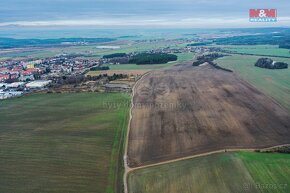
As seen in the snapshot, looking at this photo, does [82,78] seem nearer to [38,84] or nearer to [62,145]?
[38,84]

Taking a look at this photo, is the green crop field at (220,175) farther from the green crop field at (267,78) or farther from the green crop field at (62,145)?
the green crop field at (267,78)

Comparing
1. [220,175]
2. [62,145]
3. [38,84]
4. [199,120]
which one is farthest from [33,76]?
[220,175]

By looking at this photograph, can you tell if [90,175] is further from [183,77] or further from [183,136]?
[183,77]

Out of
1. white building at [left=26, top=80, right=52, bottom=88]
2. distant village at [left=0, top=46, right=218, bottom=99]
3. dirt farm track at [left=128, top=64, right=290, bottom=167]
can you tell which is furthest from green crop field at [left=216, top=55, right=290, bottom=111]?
white building at [left=26, top=80, right=52, bottom=88]

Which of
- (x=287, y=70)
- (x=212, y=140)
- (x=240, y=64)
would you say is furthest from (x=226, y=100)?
(x=240, y=64)

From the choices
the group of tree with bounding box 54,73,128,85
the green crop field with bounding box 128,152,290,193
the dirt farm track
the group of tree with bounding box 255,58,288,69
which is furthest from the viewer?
the group of tree with bounding box 255,58,288,69

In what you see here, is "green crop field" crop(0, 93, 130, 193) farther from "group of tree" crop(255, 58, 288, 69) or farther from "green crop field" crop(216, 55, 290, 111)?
"group of tree" crop(255, 58, 288, 69)

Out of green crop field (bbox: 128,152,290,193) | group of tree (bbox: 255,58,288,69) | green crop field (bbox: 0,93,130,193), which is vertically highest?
group of tree (bbox: 255,58,288,69)
